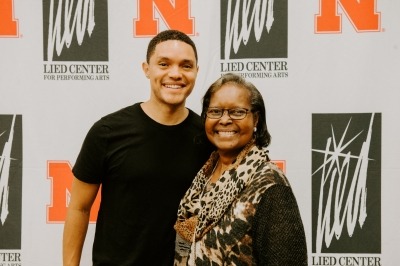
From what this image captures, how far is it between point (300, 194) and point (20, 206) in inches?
45.6

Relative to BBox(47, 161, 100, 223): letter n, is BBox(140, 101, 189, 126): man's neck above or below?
above

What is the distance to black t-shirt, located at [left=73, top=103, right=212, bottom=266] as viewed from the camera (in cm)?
146

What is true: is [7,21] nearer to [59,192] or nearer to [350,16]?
[59,192]

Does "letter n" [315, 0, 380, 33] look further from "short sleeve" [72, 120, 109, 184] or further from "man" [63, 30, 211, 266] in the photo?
"short sleeve" [72, 120, 109, 184]

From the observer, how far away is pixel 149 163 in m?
1.46

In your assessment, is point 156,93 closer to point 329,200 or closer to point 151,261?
point 151,261

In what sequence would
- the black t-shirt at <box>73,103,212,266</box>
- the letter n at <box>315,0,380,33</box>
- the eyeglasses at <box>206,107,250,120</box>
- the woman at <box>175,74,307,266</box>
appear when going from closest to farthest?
1. the woman at <box>175,74,307,266</box>
2. the eyeglasses at <box>206,107,250,120</box>
3. the black t-shirt at <box>73,103,212,266</box>
4. the letter n at <box>315,0,380,33</box>

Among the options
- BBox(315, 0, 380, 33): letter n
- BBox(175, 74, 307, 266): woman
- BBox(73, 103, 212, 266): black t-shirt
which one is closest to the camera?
Result: BBox(175, 74, 307, 266): woman

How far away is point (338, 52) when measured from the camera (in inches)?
75.2

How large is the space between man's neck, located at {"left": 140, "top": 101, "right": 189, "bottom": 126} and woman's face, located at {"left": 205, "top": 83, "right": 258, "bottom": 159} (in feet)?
0.73

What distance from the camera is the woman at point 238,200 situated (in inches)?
44.4

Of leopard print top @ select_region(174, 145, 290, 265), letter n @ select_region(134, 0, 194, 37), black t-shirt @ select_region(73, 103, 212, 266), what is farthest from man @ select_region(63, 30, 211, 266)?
letter n @ select_region(134, 0, 194, 37)

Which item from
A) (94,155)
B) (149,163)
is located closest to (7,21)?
(94,155)

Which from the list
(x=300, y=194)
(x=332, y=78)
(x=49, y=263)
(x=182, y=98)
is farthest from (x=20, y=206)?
(x=332, y=78)
